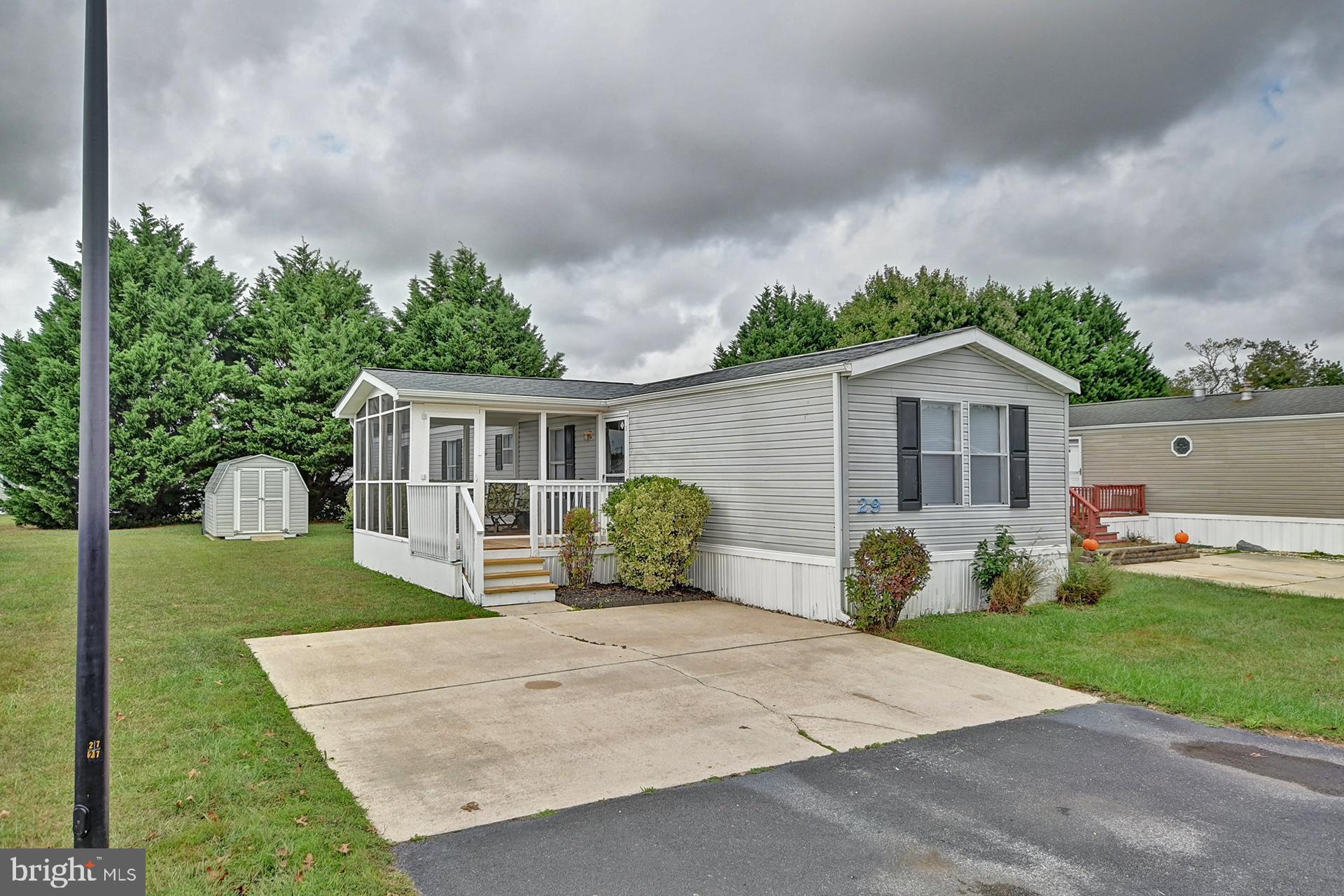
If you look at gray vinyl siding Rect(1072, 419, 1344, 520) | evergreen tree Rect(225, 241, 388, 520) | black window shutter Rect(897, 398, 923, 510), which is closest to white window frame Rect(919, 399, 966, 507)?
black window shutter Rect(897, 398, 923, 510)

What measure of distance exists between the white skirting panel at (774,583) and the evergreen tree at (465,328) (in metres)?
20.3

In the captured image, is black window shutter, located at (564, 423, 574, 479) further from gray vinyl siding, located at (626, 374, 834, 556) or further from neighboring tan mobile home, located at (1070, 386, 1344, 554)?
neighboring tan mobile home, located at (1070, 386, 1344, 554)

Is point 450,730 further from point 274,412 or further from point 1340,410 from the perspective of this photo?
point 274,412

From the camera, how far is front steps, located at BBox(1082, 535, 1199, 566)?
15.0 m

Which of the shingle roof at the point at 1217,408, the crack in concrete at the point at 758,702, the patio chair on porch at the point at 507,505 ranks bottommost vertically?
the crack in concrete at the point at 758,702

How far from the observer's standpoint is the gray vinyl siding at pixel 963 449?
883 cm

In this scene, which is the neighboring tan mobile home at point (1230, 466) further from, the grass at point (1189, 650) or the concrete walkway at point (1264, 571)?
the grass at point (1189, 650)

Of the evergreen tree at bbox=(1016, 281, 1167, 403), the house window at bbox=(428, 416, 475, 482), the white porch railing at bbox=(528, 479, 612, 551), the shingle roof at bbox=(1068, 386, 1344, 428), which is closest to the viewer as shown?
the white porch railing at bbox=(528, 479, 612, 551)

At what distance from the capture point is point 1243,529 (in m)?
17.3

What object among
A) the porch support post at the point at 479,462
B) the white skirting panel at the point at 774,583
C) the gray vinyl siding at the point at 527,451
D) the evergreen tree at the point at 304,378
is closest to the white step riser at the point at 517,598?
the porch support post at the point at 479,462

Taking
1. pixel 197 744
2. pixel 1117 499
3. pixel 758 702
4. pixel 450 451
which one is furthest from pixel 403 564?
pixel 1117 499

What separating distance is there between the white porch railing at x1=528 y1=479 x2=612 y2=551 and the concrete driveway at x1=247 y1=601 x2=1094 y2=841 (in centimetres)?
259

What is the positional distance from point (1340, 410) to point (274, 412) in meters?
27.7

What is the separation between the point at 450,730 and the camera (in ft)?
16.2
